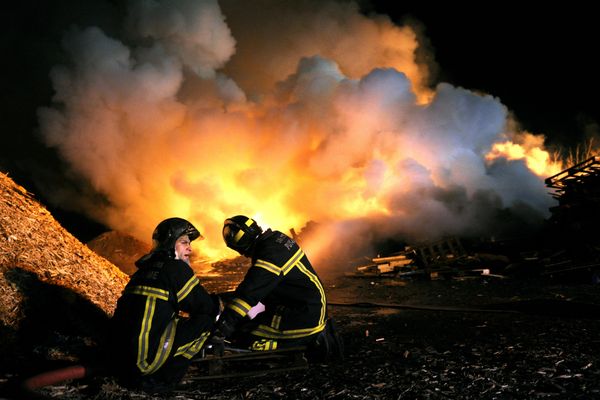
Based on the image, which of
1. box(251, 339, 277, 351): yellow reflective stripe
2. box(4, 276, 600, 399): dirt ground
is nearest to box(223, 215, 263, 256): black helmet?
box(251, 339, 277, 351): yellow reflective stripe

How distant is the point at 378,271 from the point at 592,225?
5.52 metres

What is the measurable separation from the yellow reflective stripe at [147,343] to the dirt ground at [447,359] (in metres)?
0.28

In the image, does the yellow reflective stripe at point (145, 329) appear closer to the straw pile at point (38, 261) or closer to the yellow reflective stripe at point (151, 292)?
the yellow reflective stripe at point (151, 292)

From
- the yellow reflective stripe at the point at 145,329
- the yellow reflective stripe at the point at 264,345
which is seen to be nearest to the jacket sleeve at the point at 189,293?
the yellow reflective stripe at the point at 145,329

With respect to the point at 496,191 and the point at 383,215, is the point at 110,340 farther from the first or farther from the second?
the point at 496,191

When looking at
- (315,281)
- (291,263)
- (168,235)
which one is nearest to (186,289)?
(168,235)

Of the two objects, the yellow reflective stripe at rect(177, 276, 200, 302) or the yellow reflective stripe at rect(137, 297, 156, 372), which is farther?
the yellow reflective stripe at rect(177, 276, 200, 302)

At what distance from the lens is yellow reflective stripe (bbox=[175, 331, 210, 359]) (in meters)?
3.34

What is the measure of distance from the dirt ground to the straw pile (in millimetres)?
Result: 1314

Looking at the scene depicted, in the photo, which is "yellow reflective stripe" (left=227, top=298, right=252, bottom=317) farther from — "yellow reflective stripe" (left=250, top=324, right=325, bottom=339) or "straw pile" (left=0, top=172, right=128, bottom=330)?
"straw pile" (left=0, top=172, right=128, bottom=330)

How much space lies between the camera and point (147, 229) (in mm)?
20109

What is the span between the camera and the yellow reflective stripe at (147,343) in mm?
3049

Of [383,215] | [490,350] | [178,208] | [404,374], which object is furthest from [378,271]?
[178,208]

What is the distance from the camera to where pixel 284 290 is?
394 centimetres
